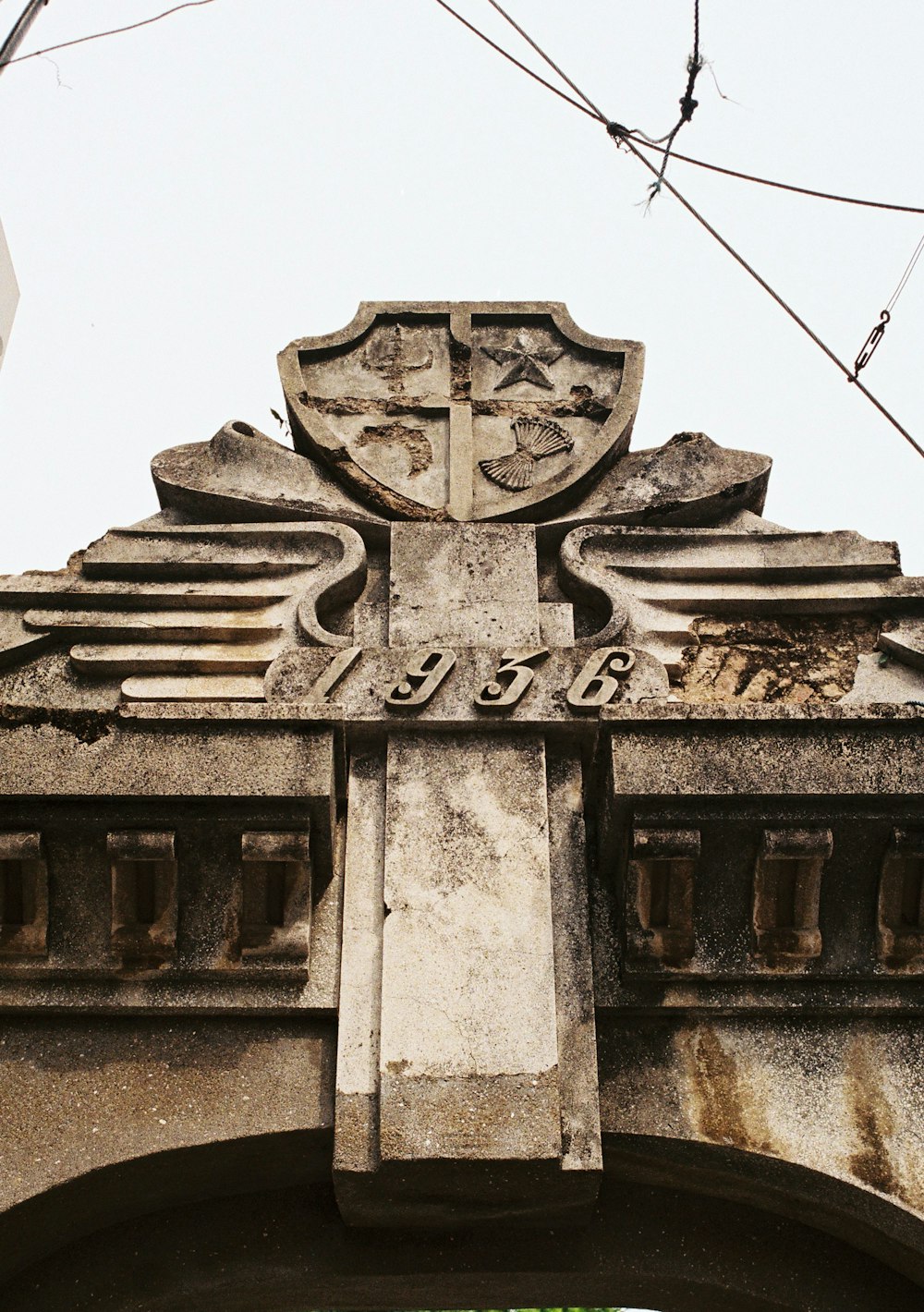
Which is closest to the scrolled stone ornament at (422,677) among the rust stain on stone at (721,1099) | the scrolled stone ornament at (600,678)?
the scrolled stone ornament at (600,678)

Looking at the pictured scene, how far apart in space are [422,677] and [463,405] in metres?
1.82

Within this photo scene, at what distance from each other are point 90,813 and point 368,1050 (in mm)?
1278

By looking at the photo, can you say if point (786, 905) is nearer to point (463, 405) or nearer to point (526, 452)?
point (526, 452)

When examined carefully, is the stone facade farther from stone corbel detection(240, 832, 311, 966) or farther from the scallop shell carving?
the scallop shell carving

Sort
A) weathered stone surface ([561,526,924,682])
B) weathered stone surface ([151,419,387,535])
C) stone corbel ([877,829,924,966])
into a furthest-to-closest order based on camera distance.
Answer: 1. weathered stone surface ([151,419,387,535])
2. weathered stone surface ([561,526,924,682])
3. stone corbel ([877,829,924,966])

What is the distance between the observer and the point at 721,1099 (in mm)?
5062

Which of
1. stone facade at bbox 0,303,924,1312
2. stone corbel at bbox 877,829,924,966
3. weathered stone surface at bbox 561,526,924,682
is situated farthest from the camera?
weathered stone surface at bbox 561,526,924,682

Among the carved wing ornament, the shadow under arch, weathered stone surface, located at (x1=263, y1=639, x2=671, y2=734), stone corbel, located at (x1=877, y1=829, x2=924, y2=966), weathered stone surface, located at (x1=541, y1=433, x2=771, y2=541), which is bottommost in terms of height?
the shadow under arch

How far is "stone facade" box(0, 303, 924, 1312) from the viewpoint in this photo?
4.91 meters

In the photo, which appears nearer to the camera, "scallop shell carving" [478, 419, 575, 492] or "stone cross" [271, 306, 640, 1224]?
"stone cross" [271, 306, 640, 1224]

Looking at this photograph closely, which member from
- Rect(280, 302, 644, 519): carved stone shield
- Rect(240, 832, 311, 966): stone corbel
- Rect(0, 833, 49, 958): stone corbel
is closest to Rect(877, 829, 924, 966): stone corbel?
Rect(240, 832, 311, 966): stone corbel

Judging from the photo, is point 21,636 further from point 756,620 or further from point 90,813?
point 756,620

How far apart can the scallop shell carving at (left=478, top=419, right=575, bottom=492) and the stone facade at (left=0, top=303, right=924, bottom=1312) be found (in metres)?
1.14

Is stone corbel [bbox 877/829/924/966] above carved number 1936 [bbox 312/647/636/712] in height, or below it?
below
